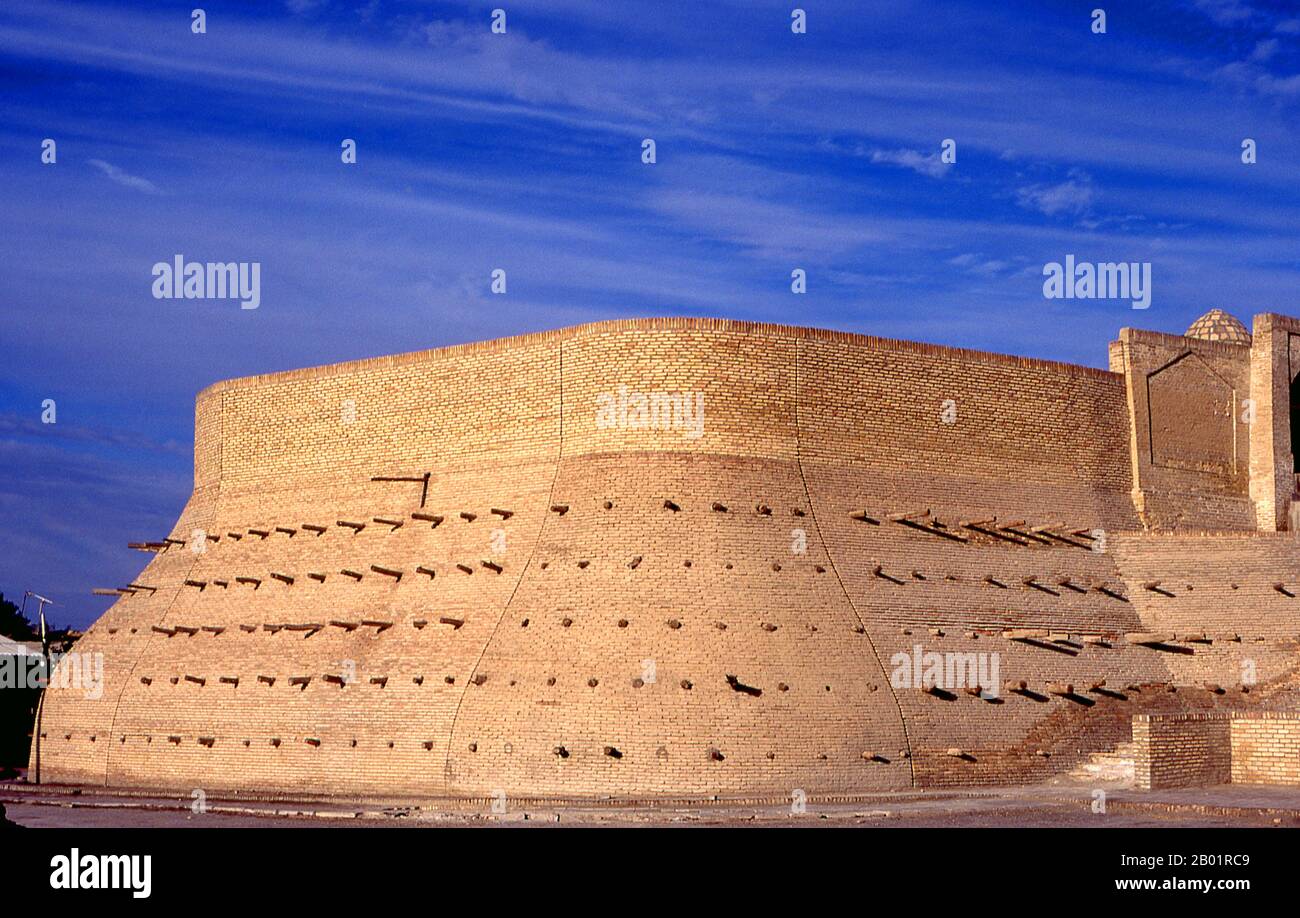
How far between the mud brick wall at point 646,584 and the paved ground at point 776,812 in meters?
1.34

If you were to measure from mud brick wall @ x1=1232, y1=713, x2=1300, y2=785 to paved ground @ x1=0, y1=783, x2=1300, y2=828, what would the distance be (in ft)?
1.64

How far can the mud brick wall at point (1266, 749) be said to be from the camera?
24.0 m

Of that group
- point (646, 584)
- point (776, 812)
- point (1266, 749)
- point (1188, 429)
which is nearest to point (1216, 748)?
point (1266, 749)

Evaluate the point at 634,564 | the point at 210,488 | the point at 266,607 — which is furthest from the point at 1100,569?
the point at 210,488

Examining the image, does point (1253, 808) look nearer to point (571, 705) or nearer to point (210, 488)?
point (571, 705)

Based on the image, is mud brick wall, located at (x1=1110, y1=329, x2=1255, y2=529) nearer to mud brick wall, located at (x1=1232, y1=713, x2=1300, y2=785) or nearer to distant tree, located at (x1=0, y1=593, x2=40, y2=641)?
mud brick wall, located at (x1=1232, y1=713, x2=1300, y2=785)

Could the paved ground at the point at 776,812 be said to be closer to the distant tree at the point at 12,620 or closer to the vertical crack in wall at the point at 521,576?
the vertical crack in wall at the point at 521,576

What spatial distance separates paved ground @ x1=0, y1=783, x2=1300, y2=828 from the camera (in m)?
19.2

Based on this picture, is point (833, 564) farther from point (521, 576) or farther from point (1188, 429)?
point (1188, 429)

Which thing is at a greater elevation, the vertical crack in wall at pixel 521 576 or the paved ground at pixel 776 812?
the vertical crack in wall at pixel 521 576

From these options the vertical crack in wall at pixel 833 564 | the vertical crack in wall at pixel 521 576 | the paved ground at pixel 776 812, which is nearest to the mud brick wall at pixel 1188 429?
the vertical crack in wall at pixel 833 564

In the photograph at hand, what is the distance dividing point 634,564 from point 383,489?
19.8ft

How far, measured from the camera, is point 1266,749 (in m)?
24.1
